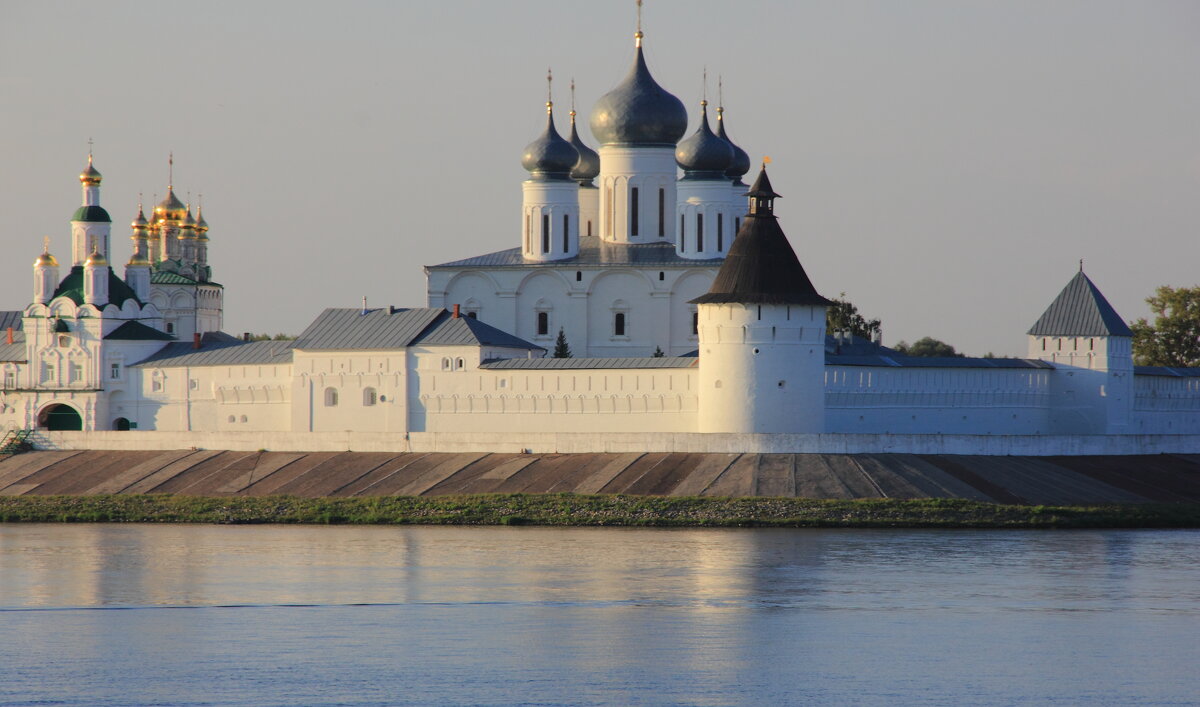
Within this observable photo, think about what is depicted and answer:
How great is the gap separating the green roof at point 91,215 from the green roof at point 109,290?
1.52m

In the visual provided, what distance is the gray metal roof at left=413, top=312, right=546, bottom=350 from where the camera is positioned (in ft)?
150

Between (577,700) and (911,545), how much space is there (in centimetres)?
1466

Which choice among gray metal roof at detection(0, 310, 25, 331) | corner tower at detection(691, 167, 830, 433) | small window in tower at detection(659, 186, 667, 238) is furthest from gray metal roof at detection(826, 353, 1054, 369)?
gray metal roof at detection(0, 310, 25, 331)

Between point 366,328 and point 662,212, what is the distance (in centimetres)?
971

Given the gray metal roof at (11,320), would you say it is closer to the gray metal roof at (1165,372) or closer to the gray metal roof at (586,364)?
the gray metal roof at (586,364)

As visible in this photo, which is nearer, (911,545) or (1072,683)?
(1072,683)

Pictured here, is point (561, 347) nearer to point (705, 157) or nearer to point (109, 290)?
point (705, 157)

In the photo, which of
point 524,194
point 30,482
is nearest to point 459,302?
point 524,194

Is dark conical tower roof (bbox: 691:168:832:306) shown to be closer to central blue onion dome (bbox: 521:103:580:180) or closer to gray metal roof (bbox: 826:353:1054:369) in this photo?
gray metal roof (bbox: 826:353:1054:369)

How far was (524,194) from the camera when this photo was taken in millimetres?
53500

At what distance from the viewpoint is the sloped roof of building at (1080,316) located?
47.3m

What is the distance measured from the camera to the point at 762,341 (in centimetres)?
4175

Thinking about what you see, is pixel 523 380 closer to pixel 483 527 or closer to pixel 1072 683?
pixel 483 527

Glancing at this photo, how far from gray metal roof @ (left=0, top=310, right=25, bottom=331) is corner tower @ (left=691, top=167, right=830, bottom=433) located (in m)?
20.3
